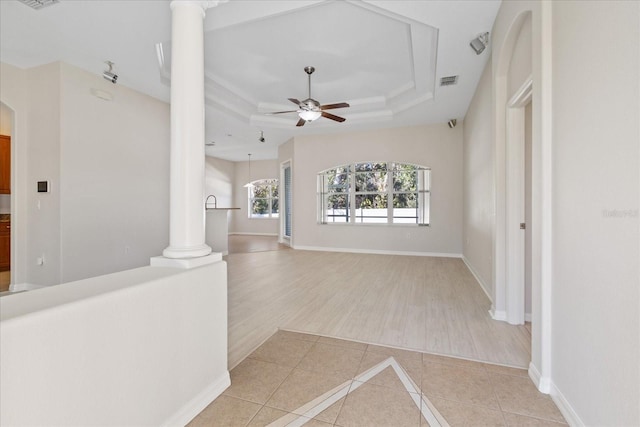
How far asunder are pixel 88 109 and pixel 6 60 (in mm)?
1064

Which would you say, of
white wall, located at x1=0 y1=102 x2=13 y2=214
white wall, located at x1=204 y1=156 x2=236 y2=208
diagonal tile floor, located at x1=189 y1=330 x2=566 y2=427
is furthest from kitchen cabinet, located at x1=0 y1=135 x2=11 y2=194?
diagonal tile floor, located at x1=189 y1=330 x2=566 y2=427

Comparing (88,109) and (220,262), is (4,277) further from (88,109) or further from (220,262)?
(220,262)

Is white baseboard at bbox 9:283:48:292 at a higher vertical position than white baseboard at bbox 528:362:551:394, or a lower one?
higher

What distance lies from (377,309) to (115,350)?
2508 millimetres

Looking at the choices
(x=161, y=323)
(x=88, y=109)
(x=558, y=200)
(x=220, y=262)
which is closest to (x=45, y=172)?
(x=88, y=109)

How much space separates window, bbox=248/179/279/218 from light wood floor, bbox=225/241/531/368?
581 centimetres

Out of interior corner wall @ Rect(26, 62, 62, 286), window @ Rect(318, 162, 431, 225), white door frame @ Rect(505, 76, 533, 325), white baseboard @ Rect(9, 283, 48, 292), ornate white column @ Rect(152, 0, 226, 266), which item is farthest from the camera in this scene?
window @ Rect(318, 162, 431, 225)

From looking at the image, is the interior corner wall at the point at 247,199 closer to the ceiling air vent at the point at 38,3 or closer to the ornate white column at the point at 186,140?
the ceiling air vent at the point at 38,3

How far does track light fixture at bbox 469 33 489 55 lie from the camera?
10.2 ft

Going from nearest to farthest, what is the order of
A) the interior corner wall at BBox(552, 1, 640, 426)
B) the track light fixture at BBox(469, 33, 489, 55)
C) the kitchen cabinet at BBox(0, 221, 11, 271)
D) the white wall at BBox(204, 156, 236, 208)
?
the interior corner wall at BBox(552, 1, 640, 426), the track light fixture at BBox(469, 33, 489, 55), the kitchen cabinet at BBox(0, 221, 11, 271), the white wall at BBox(204, 156, 236, 208)

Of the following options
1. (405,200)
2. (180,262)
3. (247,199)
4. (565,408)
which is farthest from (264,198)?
(565,408)

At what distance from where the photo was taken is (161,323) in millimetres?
1369

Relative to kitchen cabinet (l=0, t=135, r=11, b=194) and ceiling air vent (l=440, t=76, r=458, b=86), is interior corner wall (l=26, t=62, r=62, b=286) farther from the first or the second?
ceiling air vent (l=440, t=76, r=458, b=86)

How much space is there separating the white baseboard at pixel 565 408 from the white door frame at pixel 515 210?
109cm
